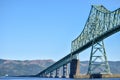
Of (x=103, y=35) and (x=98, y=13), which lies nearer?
(x=103, y=35)

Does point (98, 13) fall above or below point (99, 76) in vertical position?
above

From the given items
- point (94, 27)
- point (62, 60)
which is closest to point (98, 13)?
point (94, 27)

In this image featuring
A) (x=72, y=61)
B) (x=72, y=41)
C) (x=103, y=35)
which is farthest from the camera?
(x=72, y=41)

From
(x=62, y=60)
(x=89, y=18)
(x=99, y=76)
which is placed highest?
(x=89, y=18)

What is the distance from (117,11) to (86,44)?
29627mm

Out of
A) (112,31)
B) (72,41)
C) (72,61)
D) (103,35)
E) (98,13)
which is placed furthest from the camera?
(72,41)

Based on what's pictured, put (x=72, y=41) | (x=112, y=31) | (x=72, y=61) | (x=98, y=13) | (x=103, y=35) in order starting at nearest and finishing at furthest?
1. (x=112, y=31)
2. (x=103, y=35)
3. (x=98, y=13)
4. (x=72, y=61)
5. (x=72, y=41)

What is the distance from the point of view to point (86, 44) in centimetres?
15138

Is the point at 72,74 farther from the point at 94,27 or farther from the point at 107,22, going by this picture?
the point at 107,22

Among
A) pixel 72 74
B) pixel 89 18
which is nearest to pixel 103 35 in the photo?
pixel 89 18

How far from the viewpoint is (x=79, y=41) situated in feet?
542

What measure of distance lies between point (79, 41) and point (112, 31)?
139ft

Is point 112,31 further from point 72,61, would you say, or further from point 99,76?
point 72,61

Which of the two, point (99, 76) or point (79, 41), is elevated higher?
point (79, 41)
